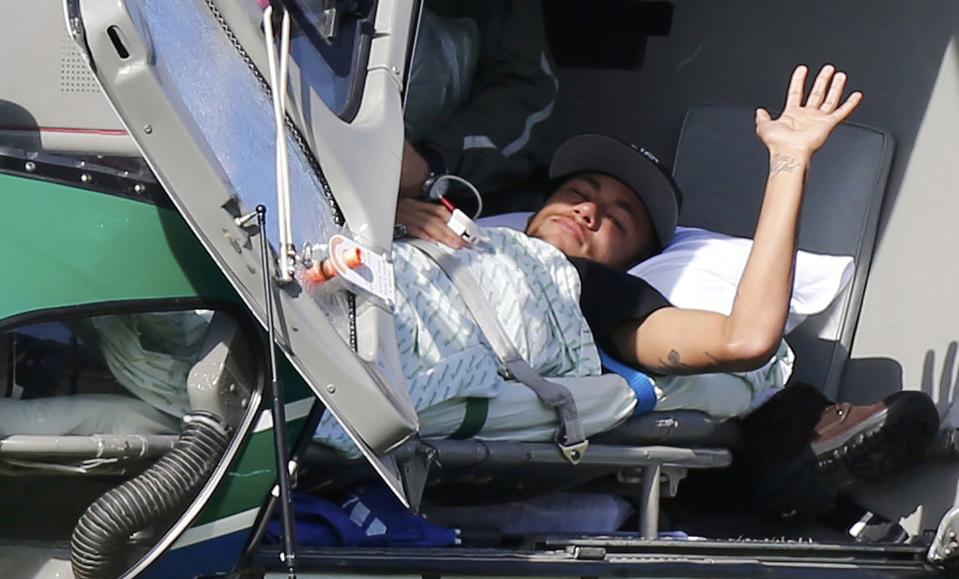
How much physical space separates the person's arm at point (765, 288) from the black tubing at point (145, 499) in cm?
108

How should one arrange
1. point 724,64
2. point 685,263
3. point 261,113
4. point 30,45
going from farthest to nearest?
1. point 724,64
2. point 685,263
3. point 30,45
4. point 261,113

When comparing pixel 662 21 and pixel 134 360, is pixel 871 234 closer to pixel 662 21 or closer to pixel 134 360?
pixel 662 21

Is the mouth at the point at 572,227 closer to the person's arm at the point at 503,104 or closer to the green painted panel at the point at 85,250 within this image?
the person's arm at the point at 503,104

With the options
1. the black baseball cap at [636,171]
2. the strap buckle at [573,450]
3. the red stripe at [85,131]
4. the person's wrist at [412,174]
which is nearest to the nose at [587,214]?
the black baseball cap at [636,171]

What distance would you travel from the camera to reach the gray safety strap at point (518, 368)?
291 cm

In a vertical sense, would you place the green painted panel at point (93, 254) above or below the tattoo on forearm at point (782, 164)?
below

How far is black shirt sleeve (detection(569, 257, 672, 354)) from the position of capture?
3207 millimetres

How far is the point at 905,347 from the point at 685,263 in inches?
23.8

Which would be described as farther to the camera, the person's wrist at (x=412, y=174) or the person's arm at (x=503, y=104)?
the person's arm at (x=503, y=104)

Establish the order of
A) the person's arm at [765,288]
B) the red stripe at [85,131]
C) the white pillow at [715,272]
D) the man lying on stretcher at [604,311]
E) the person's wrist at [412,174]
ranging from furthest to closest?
the white pillow at [715,272], the person's wrist at [412,174], the person's arm at [765,288], the man lying on stretcher at [604,311], the red stripe at [85,131]

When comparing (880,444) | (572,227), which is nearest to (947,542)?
(880,444)

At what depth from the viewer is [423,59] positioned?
156 inches

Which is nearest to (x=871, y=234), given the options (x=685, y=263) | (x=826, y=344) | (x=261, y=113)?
(x=826, y=344)

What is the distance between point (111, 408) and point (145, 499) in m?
0.21
